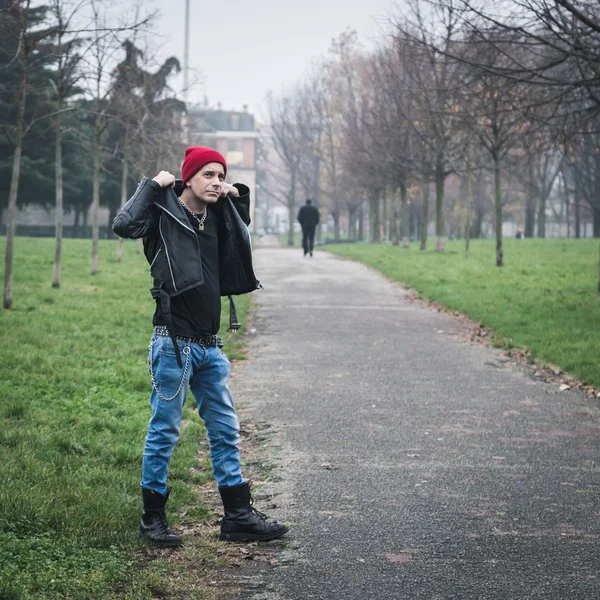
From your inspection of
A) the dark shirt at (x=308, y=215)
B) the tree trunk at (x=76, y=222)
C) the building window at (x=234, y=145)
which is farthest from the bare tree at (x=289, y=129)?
the building window at (x=234, y=145)

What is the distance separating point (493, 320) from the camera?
13844 mm

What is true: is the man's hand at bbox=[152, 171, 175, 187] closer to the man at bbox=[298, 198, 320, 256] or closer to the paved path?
the paved path

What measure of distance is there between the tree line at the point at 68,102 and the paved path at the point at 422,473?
6053 millimetres

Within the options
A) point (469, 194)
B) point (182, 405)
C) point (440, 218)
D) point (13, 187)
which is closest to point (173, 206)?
point (182, 405)

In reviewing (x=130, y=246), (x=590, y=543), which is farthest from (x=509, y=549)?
(x=130, y=246)

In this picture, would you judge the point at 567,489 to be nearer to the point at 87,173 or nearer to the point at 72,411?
the point at 72,411

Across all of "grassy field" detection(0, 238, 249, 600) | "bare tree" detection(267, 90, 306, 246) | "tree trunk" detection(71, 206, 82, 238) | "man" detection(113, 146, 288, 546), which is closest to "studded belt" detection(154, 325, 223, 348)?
"man" detection(113, 146, 288, 546)

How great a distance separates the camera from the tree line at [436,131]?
15.8m

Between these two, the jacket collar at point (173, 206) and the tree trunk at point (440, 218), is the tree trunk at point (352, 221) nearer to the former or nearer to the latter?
the tree trunk at point (440, 218)

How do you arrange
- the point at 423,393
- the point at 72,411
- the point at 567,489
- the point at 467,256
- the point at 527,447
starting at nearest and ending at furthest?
the point at 567,489 < the point at 527,447 < the point at 72,411 < the point at 423,393 < the point at 467,256

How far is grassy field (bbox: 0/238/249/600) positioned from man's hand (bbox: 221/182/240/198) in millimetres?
1648

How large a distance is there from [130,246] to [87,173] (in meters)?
15.3

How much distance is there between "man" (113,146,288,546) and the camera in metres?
4.48

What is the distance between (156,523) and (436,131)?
1158 inches
